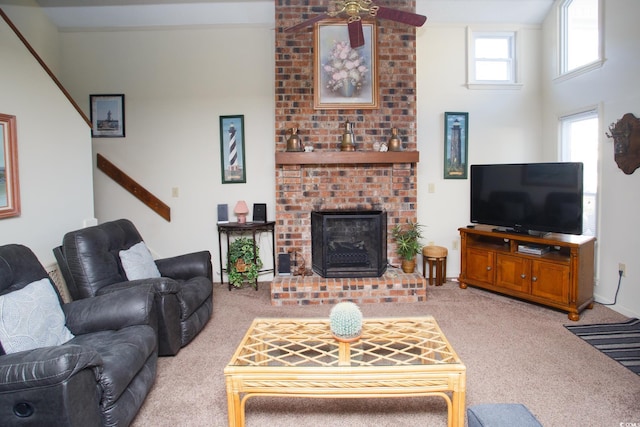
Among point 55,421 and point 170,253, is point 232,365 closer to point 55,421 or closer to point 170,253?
point 55,421

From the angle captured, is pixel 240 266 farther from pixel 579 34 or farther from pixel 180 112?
pixel 579 34

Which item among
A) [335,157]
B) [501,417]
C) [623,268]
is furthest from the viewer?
[335,157]

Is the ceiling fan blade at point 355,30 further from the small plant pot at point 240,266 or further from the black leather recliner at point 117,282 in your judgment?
the small plant pot at point 240,266

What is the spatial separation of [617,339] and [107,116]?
547 centimetres

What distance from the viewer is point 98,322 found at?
2.30m

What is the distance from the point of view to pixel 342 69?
163 inches

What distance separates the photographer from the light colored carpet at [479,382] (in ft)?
6.79

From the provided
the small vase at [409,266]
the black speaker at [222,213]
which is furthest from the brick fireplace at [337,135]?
the black speaker at [222,213]

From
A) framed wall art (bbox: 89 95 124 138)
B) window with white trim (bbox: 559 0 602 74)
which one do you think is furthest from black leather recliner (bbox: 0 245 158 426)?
window with white trim (bbox: 559 0 602 74)

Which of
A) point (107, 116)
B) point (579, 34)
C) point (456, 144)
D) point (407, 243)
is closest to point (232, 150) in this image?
point (107, 116)

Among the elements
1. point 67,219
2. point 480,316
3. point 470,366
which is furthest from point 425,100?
point 67,219

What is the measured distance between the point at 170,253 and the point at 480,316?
350 centimetres

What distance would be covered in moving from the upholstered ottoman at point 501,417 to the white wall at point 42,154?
2959 mm

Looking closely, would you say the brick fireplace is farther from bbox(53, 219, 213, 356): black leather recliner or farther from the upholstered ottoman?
the upholstered ottoman
